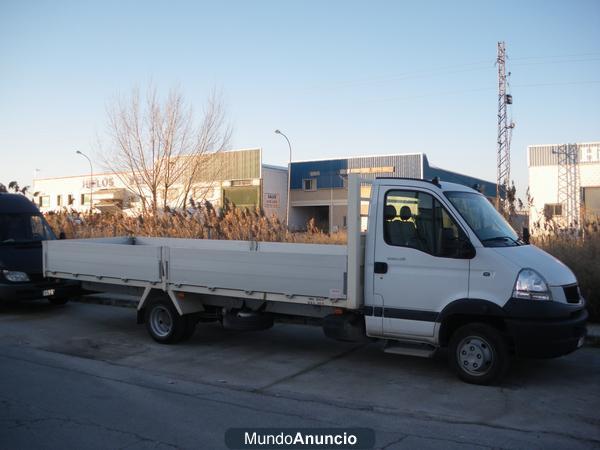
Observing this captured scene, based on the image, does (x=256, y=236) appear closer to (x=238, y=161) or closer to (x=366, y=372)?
(x=366, y=372)

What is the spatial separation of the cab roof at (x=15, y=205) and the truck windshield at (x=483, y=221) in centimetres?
1045

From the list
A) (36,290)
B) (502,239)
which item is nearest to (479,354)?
(502,239)

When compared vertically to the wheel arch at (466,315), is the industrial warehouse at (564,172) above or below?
above

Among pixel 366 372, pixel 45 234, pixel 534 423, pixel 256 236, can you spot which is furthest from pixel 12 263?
pixel 534 423

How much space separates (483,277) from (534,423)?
5.53ft

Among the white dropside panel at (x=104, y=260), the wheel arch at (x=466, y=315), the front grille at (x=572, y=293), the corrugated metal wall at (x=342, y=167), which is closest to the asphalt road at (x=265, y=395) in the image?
the wheel arch at (x=466, y=315)

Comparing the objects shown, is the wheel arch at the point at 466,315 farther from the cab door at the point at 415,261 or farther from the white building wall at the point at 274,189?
the white building wall at the point at 274,189

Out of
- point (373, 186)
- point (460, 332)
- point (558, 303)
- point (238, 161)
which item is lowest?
point (460, 332)

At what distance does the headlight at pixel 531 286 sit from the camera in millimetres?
6191

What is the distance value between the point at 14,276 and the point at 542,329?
10.1m

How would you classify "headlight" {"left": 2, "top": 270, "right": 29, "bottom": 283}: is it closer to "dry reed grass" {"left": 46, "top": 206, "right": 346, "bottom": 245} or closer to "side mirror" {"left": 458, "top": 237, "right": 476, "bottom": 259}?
"dry reed grass" {"left": 46, "top": 206, "right": 346, "bottom": 245}

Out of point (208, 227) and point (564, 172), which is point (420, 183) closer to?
point (208, 227)

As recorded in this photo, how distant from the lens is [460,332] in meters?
6.57

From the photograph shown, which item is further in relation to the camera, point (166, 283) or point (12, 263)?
point (12, 263)
